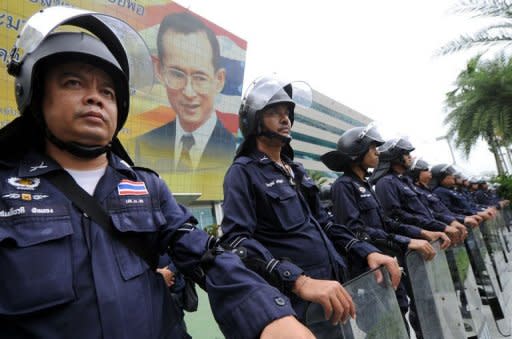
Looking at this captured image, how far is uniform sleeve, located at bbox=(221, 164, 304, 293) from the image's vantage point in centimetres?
161

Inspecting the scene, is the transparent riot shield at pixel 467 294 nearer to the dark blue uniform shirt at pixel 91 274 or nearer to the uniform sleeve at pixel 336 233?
the uniform sleeve at pixel 336 233

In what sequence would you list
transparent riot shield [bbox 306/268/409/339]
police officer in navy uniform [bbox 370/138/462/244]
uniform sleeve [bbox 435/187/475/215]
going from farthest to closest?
1. uniform sleeve [bbox 435/187/475/215]
2. police officer in navy uniform [bbox 370/138/462/244]
3. transparent riot shield [bbox 306/268/409/339]

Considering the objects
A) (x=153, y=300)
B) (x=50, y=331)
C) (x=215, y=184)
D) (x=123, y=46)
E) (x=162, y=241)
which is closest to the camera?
(x=50, y=331)

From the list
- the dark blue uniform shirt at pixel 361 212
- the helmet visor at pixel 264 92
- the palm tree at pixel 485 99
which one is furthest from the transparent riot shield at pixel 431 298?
the palm tree at pixel 485 99

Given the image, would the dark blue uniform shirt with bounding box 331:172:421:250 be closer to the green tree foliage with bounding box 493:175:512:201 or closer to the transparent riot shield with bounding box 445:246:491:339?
the transparent riot shield with bounding box 445:246:491:339

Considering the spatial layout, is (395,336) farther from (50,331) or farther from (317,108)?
(317,108)

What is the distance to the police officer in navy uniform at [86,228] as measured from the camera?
0.98m

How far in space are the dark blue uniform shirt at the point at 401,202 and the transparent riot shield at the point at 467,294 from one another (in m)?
0.53

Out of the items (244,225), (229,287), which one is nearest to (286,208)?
(244,225)

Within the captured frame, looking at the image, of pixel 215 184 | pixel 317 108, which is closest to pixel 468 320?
pixel 215 184

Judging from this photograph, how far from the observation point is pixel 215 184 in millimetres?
34969

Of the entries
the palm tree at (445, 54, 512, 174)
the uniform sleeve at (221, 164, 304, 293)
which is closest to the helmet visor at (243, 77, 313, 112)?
the uniform sleeve at (221, 164, 304, 293)

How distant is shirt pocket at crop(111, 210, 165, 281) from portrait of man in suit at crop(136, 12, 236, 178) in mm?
28340

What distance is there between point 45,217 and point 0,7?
80.0 ft
